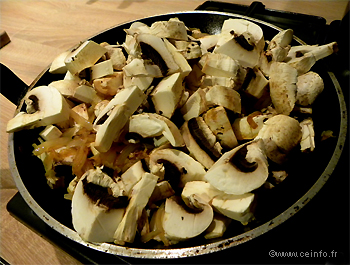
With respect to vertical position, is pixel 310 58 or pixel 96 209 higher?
pixel 310 58

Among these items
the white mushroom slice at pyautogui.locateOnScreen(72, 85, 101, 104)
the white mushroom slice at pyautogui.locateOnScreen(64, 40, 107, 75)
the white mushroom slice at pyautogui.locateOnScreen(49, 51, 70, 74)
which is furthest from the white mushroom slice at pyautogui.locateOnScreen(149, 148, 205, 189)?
the white mushroom slice at pyautogui.locateOnScreen(49, 51, 70, 74)

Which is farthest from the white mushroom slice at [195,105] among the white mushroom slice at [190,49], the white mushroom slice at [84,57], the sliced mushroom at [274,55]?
the white mushroom slice at [84,57]

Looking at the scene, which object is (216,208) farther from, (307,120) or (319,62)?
(319,62)

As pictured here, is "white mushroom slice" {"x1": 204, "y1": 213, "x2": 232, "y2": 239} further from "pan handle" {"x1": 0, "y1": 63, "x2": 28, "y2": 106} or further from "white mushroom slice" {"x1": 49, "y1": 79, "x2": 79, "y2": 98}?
"pan handle" {"x1": 0, "y1": 63, "x2": 28, "y2": 106}

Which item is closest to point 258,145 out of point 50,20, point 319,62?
point 319,62

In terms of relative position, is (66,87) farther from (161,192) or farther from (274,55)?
(274,55)

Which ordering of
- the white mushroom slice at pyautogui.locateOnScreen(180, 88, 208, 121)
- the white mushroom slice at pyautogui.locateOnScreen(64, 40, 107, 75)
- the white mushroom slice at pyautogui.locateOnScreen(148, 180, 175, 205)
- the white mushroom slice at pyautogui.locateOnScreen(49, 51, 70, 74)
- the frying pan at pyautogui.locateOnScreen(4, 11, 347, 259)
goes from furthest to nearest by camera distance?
the white mushroom slice at pyautogui.locateOnScreen(49, 51, 70, 74) → the white mushroom slice at pyautogui.locateOnScreen(64, 40, 107, 75) → the white mushroom slice at pyautogui.locateOnScreen(180, 88, 208, 121) → the white mushroom slice at pyautogui.locateOnScreen(148, 180, 175, 205) → the frying pan at pyautogui.locateOnScreen(4, 11, 347, 259)

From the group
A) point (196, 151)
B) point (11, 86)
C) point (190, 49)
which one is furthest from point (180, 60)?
point (11, 86)
